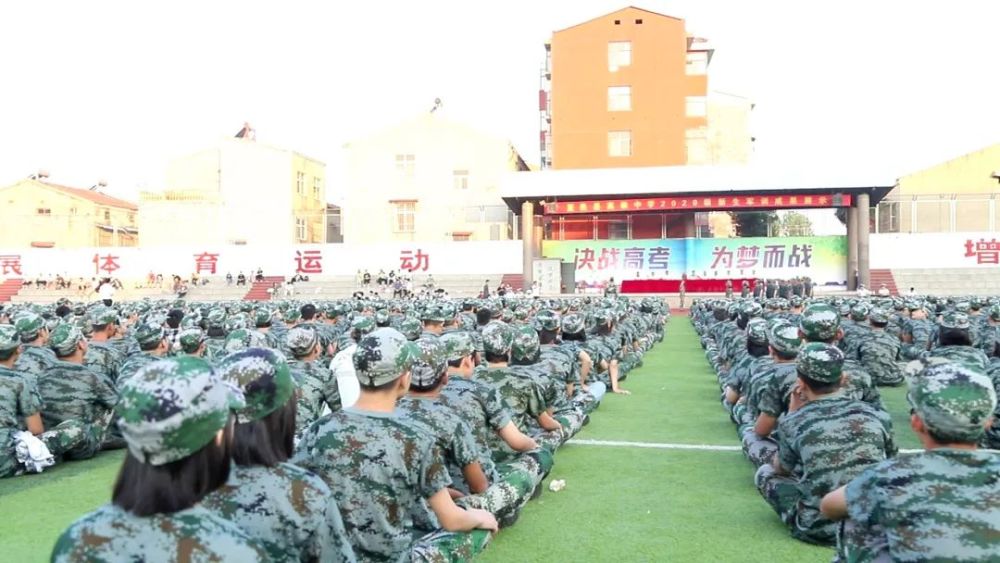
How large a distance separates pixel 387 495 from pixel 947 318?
7.05m

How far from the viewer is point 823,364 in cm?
412

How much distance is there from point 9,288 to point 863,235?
3776 cm

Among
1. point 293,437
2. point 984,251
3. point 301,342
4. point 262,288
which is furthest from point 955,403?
point 262,288

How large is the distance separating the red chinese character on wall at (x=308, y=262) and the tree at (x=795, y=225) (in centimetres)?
2104

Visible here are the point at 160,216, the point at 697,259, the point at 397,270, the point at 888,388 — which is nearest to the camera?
the point at 888,388

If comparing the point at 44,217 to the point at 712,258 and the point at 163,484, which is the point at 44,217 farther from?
the point at 163,484

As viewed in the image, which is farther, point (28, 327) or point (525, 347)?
point (28, 327)

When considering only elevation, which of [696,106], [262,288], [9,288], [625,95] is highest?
[625,95]

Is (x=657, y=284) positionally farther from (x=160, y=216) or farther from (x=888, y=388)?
(x=160, y=216)

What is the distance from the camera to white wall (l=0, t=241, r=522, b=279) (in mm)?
37188

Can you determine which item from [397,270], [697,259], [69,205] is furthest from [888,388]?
[69,205]

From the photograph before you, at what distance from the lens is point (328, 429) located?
314cm

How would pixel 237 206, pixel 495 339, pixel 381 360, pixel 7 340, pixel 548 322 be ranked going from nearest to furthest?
pixel 381 360
pixel 495 339
pixel 7 340
pixel 548 322
pixel 237 206

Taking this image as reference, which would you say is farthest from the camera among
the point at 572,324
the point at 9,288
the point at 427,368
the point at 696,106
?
the point at 696,106
